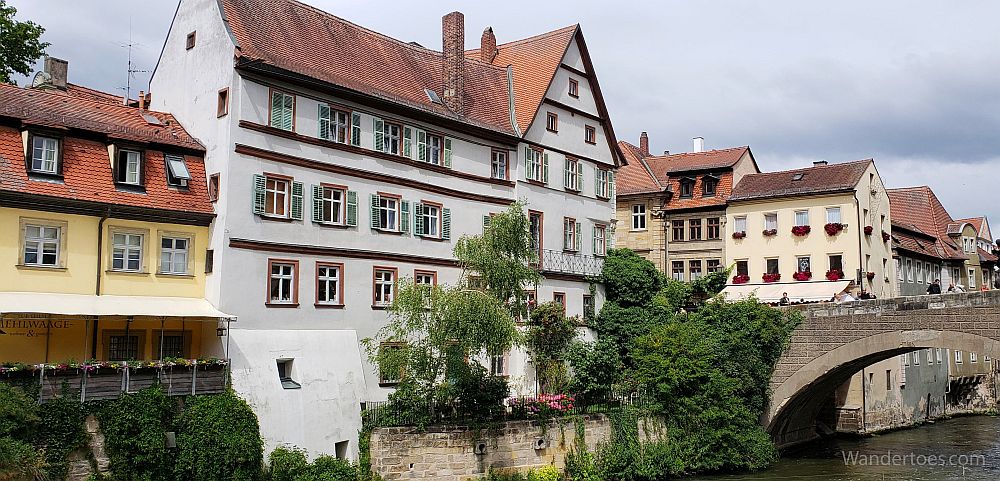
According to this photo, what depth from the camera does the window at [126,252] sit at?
78.3ft

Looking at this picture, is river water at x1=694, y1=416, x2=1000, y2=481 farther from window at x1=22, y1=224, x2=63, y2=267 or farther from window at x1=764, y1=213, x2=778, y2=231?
window at x1=22, y1=224, x2=63, y2=267

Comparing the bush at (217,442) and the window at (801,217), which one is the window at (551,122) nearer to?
the window at (801,217)

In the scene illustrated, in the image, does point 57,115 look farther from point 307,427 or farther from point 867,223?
point 867,223

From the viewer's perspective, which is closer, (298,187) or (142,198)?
(142,198)

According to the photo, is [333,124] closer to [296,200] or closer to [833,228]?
[296,200]

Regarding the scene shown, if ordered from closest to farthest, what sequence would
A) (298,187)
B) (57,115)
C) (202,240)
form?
1. (57,115)
2. (202,240)
3. (298,187)

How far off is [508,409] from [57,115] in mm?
15609

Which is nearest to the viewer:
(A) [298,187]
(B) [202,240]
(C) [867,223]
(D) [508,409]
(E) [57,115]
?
(E) [57,115]

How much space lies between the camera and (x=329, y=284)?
27609 millimetres

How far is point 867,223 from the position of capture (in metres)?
46.8

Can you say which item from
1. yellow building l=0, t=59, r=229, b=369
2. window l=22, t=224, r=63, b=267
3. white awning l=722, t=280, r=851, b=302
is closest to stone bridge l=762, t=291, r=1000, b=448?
white awning l=722, t=280, r=851, b=302

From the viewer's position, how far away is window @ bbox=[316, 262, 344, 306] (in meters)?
27.3

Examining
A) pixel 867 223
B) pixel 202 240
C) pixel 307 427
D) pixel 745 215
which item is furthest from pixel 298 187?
pixel 867 223

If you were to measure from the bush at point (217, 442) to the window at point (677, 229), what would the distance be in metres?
31.6
